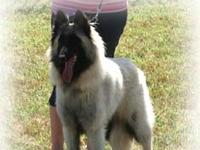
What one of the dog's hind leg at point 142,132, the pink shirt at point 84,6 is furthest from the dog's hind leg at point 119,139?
the pink shirt at point 84,6

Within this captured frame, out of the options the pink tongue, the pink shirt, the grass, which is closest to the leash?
the pink shirt

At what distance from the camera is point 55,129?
16.4ft

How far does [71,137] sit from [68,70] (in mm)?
597

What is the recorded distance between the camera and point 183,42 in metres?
9.76

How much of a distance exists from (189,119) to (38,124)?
1548mm

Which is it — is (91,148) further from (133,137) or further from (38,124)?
(38,124)

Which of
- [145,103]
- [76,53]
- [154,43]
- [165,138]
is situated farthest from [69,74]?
[154,43]

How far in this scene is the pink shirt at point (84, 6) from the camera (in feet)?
14.7

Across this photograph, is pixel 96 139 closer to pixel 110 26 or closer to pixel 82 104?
pixel 82 104

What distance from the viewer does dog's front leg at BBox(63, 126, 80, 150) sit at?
446 centimetres

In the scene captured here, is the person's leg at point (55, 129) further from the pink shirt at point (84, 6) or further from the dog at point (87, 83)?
the pink shirt at point (84, 6)

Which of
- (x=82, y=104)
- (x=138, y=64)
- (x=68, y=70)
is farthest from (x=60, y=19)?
(x=138, y=64)

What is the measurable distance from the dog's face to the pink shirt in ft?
1.18

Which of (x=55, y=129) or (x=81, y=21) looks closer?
(x=81, y=21)
